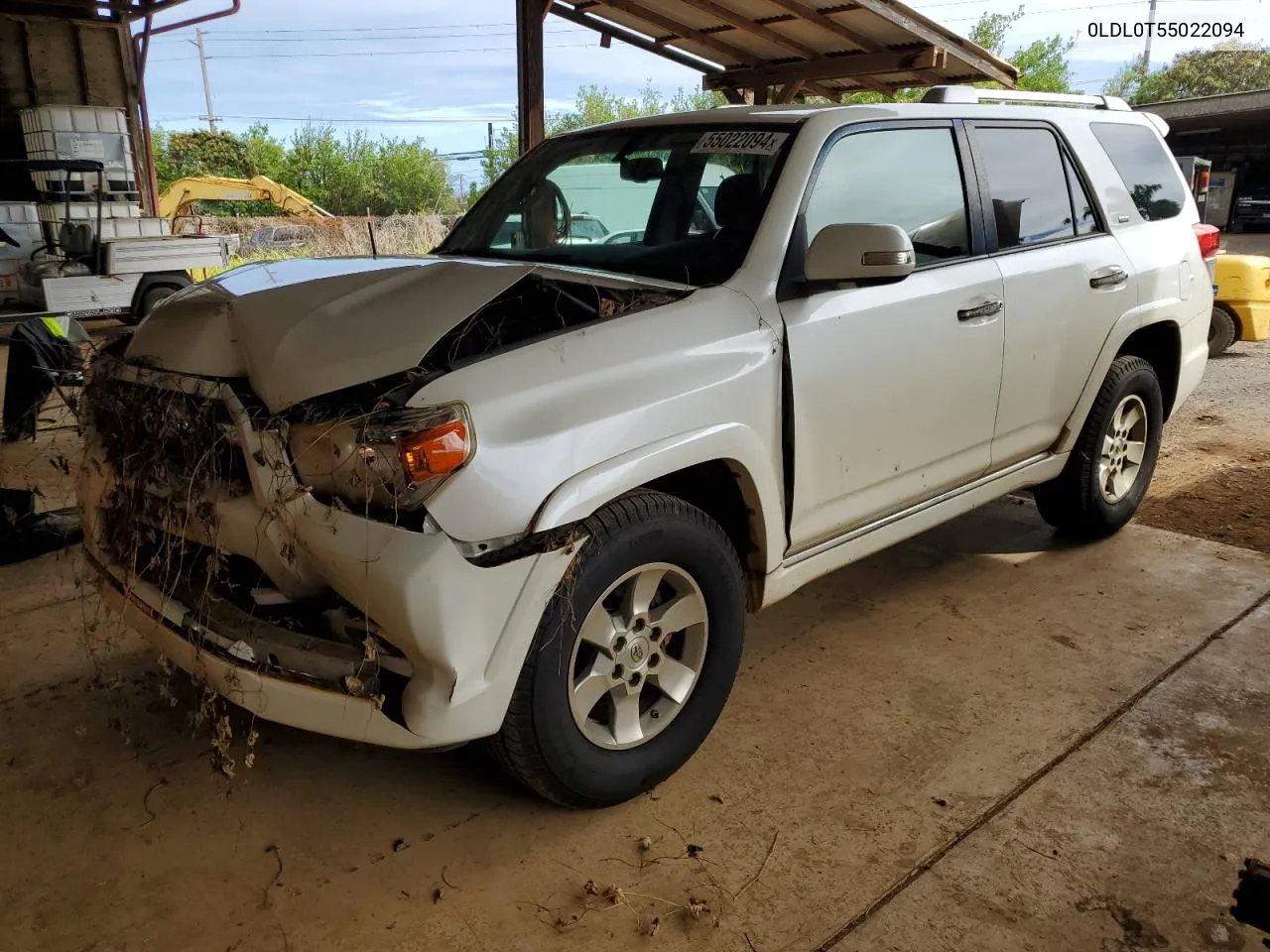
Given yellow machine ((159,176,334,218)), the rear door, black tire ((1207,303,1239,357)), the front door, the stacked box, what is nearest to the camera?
the front door

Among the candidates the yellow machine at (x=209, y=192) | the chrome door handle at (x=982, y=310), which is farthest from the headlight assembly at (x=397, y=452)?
the yellow machine at (x=209, y=192)

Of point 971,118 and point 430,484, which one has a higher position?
point 971,118

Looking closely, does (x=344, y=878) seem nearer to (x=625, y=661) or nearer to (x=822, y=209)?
(x=625, y=661)

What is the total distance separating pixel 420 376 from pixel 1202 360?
412 centimetres

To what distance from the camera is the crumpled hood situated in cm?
226

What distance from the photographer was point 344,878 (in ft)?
7.70

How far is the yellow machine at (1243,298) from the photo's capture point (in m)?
8.87

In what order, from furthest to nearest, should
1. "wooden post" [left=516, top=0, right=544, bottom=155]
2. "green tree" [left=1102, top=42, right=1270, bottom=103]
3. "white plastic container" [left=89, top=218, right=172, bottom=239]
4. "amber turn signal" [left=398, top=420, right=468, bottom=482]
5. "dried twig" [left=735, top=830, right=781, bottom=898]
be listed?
"green tree" [left=1102, top=42, right=1270, bottom=103], "white plastic container" [left=89, top=218, right=172, bottom=239], "wooden post" [left=516, top=0, right=544, bottom=155], "dried twig" [left=735, top=830, right=781, bottom=898], "amber turn signal" [left=398, top=420, right=468, bottom=482]

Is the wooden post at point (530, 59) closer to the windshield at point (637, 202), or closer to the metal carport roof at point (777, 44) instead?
the metal carport roof at point (777, 44)

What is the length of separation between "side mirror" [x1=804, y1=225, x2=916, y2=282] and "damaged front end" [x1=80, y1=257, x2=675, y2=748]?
0.78 m

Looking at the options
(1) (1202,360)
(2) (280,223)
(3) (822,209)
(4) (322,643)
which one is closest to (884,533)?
(3) (822,209)

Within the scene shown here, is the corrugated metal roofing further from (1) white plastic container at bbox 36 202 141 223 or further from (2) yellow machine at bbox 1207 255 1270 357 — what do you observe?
(1) white plastic container at bbox 36 202 141 223

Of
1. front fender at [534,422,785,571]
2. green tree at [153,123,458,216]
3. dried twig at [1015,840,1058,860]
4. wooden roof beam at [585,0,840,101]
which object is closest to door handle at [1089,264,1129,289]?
front fender at [534,422,785,571]

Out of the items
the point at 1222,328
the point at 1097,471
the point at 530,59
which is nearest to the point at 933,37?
the point at 530,59
